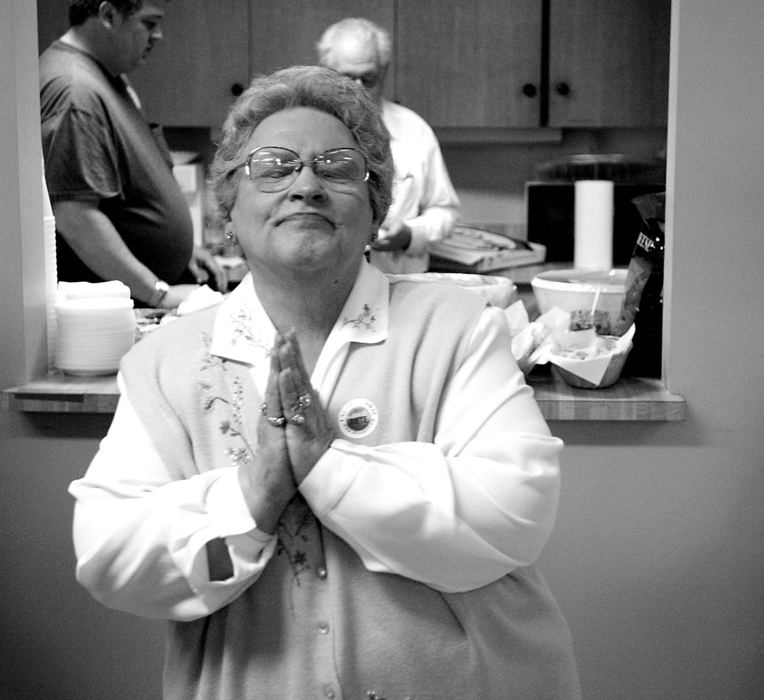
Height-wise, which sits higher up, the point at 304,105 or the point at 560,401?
the point at 304,105

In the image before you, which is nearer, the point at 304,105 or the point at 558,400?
the point at 304,105

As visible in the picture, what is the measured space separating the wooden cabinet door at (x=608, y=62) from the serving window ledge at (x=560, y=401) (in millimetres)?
2859

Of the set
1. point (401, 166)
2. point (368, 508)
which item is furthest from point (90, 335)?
point (401, 166)

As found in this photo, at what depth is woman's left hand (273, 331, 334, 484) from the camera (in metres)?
1.30

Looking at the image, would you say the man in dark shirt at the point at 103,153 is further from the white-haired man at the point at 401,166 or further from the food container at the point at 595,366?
the food container at the point at 595,366

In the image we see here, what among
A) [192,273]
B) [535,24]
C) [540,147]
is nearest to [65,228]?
Result: [192,273]

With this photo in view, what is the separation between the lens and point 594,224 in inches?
179

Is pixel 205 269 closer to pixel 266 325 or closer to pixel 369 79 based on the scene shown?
pixel 369 79

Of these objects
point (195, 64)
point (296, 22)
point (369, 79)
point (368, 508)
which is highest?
point (296, 22)

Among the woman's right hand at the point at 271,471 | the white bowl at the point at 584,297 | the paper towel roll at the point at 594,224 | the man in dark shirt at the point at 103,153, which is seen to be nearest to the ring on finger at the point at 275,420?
the woman's right hand at the point at 271,471

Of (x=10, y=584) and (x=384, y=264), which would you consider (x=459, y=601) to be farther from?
(x=384, y=264)

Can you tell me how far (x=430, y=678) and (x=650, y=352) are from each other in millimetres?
922

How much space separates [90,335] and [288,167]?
2.62 ft

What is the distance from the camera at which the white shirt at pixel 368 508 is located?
133 cm
